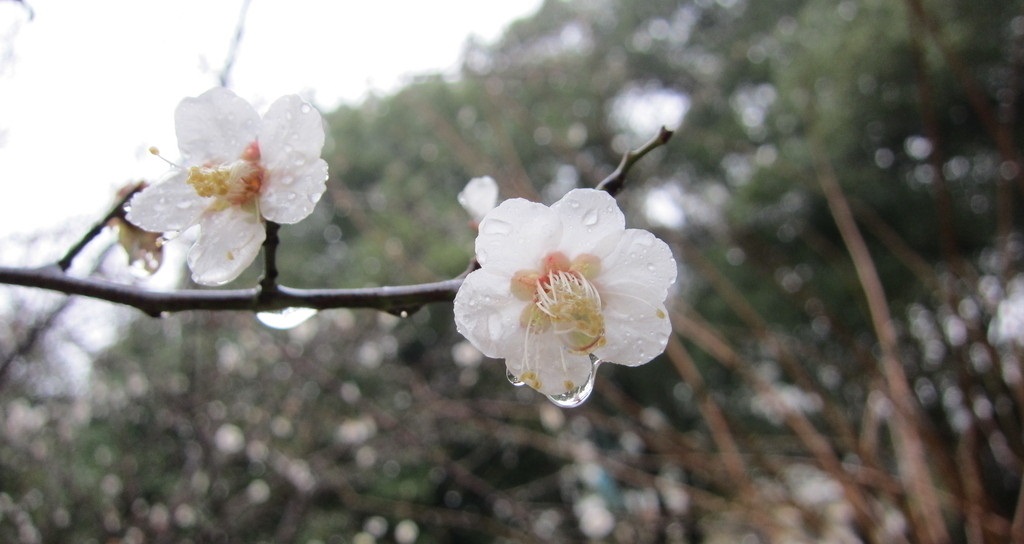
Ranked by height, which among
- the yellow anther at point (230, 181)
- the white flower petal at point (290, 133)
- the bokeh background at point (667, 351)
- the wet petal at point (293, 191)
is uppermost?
the white flower petal at point (290, 133)

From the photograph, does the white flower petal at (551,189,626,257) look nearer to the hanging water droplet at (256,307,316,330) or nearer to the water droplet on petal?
the water droplet on petal

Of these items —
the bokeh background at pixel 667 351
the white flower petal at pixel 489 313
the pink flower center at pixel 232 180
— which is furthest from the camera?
the bokeh background at pixel 667 351

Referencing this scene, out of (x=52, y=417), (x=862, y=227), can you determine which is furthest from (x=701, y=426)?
(x=52, y=417)

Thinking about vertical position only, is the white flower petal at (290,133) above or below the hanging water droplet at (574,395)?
above

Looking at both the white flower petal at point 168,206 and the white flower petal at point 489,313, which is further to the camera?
the white flower petal at point 168,206

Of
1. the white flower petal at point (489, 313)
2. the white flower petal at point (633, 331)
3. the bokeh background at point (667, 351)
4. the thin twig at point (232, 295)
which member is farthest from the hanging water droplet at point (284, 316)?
the bokeh background at point (667, 351)

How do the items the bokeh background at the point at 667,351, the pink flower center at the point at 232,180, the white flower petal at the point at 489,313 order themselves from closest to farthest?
the white flower petal at the point at 489,313 → the pink flower center at the point at 232,180 → the bokeh background at the point at 667,351

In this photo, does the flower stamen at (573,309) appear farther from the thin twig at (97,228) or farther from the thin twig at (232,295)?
the thin twig at (97,228)

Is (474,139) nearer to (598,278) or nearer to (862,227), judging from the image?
(862,227)
